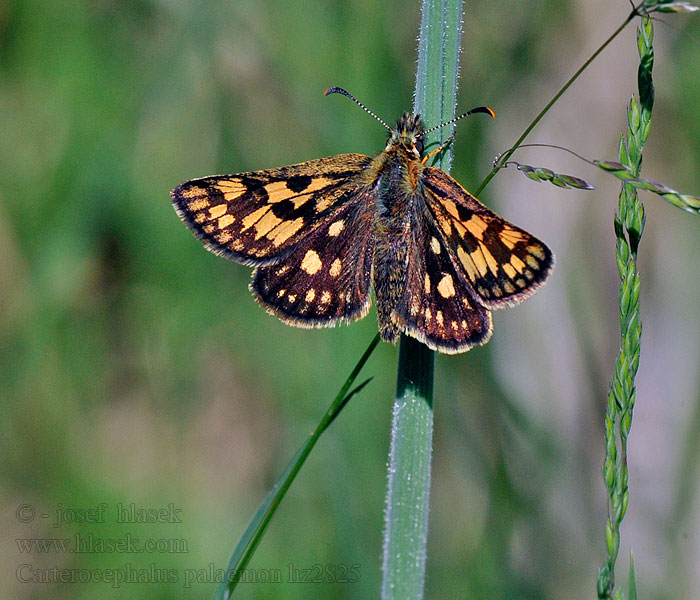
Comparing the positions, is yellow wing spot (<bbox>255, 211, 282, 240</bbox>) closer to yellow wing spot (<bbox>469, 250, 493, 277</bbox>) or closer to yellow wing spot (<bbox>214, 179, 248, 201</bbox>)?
yellow wing spot (<bbox>214, 179, 248, 201</bbox>)

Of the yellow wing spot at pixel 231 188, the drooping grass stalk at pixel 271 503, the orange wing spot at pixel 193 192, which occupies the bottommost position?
the drooping grass stalk at pixel 271 503

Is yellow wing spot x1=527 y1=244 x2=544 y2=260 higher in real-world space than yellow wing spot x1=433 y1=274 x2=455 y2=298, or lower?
higher

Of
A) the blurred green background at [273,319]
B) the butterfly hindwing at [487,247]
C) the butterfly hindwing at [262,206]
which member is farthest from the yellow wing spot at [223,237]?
the blurred green background at [273,319]

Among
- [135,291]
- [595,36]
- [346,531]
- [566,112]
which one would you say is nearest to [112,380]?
[135,291]

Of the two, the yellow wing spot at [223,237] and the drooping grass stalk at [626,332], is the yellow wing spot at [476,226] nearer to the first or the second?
the drooping grass stalk at [626,332]

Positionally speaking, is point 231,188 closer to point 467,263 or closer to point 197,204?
point 197,204

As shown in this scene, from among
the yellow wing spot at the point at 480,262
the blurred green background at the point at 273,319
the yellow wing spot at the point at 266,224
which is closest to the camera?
the yellow wing spot at the point at 480,262

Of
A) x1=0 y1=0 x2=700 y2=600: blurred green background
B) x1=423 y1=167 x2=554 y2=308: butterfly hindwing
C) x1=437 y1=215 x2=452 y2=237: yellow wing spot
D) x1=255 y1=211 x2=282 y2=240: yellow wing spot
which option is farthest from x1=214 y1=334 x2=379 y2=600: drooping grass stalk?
x1=0 y1=0 x2=700 y2=600: blurred green background
